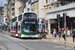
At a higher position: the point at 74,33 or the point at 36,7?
the point at 36,7

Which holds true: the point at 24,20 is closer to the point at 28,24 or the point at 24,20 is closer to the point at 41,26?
the point at 28,24

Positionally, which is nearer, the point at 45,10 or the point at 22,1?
the point at 45,10

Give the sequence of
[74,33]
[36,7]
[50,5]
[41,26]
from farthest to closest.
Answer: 1. [36,7]
2. [41,26]
3. [50,5]
4. [74,33]

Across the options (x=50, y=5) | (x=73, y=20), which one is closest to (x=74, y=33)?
(x=73, y=20)

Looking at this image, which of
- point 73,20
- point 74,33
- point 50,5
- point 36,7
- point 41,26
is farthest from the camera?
point 36,7

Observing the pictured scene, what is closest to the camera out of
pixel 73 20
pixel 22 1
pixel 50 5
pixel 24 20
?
pixel 24 20

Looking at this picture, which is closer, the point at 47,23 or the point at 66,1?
the point at 66,1

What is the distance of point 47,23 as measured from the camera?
2290 inches

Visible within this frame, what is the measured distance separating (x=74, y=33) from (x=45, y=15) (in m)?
35.7

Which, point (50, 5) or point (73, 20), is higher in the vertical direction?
point (50, 5)

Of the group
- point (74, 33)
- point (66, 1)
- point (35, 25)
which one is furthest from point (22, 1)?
point (74, 33)

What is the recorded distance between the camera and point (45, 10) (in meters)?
59.8

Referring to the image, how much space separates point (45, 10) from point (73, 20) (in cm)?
1629

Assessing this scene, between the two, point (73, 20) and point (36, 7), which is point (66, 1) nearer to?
point (73, 20)
